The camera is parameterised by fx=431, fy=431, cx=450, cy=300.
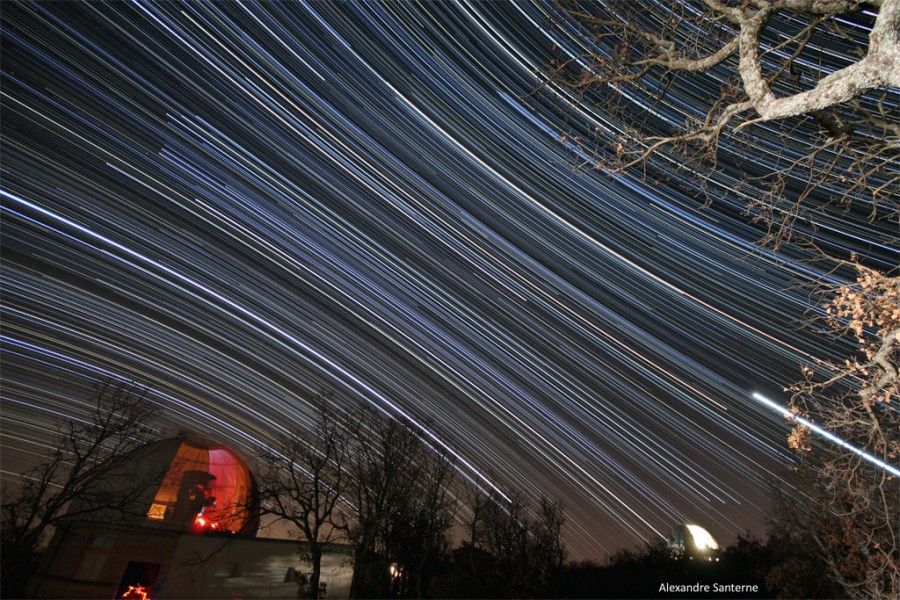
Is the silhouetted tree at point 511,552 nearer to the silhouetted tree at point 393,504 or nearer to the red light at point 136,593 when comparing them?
the silhouetted tree at point 393,504

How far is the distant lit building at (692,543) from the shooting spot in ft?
144

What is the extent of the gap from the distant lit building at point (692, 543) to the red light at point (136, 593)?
45.7 meters

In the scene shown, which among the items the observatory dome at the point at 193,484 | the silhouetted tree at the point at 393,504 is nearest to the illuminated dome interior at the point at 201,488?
the observatory dome at the point at 193,484

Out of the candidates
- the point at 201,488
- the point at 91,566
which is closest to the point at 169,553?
the point at 91,566

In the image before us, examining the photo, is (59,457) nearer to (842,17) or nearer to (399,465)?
(399,465)

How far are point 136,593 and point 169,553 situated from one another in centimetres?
360

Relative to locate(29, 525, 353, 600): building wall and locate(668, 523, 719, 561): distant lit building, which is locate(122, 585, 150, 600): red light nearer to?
locate(29, 525, 353, 600): building wall

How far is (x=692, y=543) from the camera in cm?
4653

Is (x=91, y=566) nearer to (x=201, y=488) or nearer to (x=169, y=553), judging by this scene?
(x=169, y=553)

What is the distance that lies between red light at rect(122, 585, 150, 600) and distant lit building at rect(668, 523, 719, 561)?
150 feet

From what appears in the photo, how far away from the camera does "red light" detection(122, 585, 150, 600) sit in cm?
3053

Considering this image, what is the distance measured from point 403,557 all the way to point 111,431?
20.0 metres

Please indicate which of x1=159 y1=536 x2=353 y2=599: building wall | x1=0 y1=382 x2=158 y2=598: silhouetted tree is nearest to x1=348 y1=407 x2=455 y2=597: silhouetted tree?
x1=159 y1=536 x2=353 y2=599: building wall

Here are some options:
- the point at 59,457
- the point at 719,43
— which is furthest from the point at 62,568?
the point at 719,43
